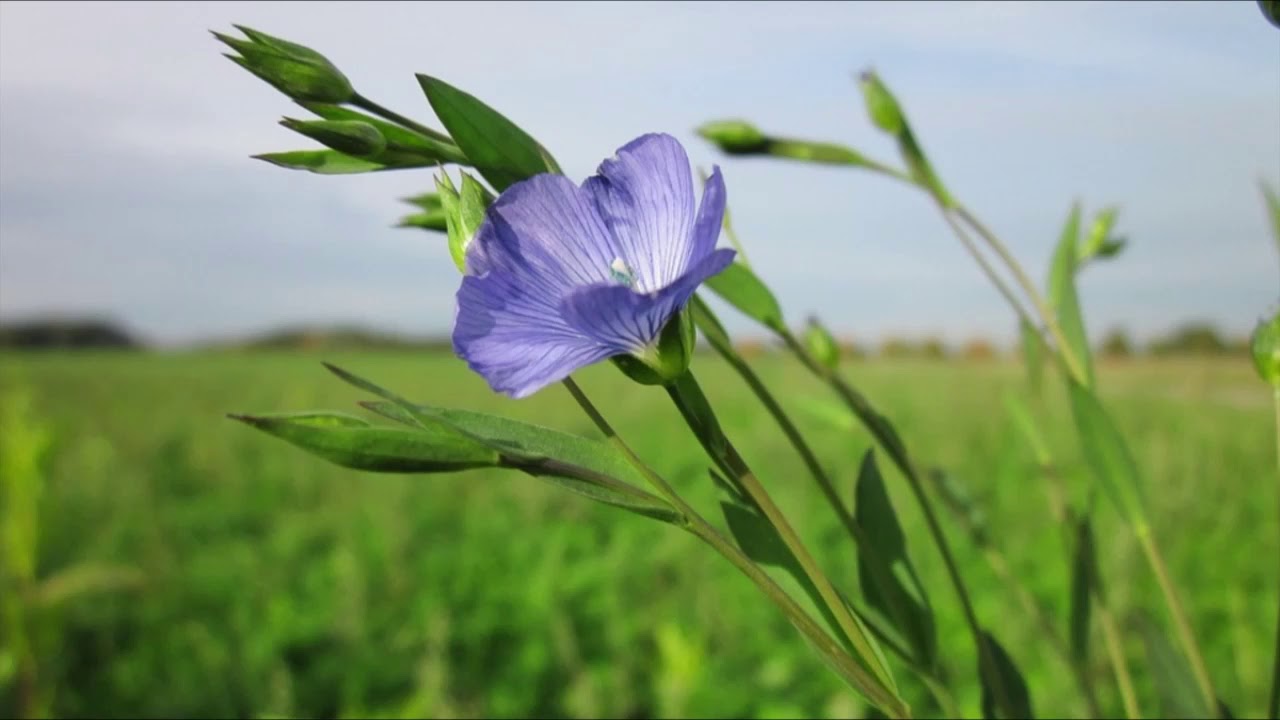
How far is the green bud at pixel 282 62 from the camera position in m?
0.25

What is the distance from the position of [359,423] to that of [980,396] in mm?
2596

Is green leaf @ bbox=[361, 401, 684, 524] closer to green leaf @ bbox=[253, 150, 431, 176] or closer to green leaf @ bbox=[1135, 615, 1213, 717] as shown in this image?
green leaf @ bbox=[253, 150, 431, 176]

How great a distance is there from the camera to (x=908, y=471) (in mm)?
342

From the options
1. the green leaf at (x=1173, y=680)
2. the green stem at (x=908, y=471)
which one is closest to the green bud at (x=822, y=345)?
the green stem at (x=908, y=471)

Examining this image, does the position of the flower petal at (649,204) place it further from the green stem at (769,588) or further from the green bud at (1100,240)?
the green bud at (1100,240)

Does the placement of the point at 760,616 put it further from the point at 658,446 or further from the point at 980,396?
the point at 980,396

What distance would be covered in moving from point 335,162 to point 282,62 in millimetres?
36

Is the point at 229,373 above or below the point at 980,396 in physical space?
below

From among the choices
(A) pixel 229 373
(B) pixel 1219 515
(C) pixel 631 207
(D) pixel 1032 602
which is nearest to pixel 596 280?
(C) pixel 631 207

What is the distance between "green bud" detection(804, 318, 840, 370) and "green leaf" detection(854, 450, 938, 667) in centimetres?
10

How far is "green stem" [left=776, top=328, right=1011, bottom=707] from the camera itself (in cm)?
32

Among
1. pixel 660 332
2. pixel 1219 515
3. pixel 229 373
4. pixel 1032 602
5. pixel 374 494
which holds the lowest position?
pixel 229 373

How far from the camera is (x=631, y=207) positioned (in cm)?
26

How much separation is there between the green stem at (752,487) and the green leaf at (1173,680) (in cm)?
19
